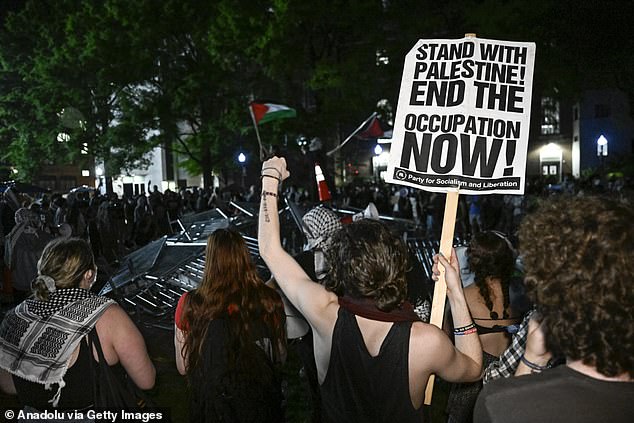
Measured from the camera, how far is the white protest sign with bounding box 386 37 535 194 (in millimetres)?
3207

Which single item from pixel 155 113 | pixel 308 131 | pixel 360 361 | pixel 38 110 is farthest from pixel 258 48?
pixel 360 361

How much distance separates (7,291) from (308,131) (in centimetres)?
1310

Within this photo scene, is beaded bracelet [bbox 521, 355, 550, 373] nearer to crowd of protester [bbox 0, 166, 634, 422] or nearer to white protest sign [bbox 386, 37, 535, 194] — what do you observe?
crowd of protester [bbox 0, 166, 634, 422]

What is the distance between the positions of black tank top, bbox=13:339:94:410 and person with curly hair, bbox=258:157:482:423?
1.08 metres

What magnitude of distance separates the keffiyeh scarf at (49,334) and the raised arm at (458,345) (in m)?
1.57

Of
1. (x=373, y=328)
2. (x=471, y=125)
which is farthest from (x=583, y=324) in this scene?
(x=471, y=125)

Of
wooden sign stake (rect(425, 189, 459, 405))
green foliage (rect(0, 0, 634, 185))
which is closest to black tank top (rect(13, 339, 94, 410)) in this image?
wooden sign stake (rect(425, 189, 459, 405))

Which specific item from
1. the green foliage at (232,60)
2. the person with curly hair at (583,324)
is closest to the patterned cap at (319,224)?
the person with curly hair at (583,324)

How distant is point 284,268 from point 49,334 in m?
1.13

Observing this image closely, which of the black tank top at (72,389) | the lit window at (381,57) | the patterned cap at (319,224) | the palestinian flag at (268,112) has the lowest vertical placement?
the black tank top at (72,389)

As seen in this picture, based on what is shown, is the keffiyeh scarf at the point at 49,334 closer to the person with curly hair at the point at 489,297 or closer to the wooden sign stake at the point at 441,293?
the wooden sign stake at the point at 441,293

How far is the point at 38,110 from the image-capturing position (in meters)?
31.3

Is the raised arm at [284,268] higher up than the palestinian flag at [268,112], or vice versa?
the palestinian flag at [268,112]

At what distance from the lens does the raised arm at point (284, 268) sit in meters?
2.51
